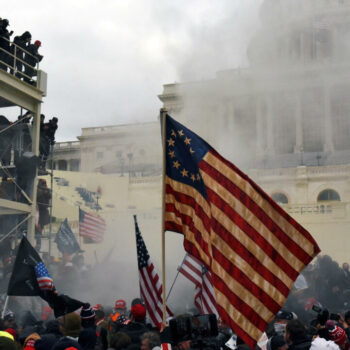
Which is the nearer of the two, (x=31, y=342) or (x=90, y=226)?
(x=31, y=342)

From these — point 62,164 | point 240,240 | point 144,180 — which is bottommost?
point 240,240

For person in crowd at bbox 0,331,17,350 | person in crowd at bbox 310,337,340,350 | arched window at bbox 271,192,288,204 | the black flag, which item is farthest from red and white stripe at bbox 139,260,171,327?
arched window at bbox 271,192,288,204

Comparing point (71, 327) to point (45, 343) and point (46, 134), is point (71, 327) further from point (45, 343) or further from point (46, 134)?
point (46, 134)

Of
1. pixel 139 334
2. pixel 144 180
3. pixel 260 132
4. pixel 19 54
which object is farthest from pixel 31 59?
pixel 260 132

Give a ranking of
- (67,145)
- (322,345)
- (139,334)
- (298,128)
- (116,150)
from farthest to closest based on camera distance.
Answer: (67,145), (298,128), (116,150), (139,334), (322,345)

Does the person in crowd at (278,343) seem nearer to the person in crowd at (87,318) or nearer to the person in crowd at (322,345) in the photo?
the person in crowd at (322,345)

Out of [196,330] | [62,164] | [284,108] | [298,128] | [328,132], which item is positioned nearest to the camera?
[196,330]

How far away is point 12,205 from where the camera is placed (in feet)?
42.0

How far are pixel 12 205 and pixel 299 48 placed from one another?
17397 mm

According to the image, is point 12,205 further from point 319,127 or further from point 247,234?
point 319,127

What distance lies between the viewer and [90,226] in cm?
1795

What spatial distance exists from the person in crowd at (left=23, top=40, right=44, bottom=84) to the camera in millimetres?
9659

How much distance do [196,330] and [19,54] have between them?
32.9 feet

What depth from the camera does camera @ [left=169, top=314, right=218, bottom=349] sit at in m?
5.02
